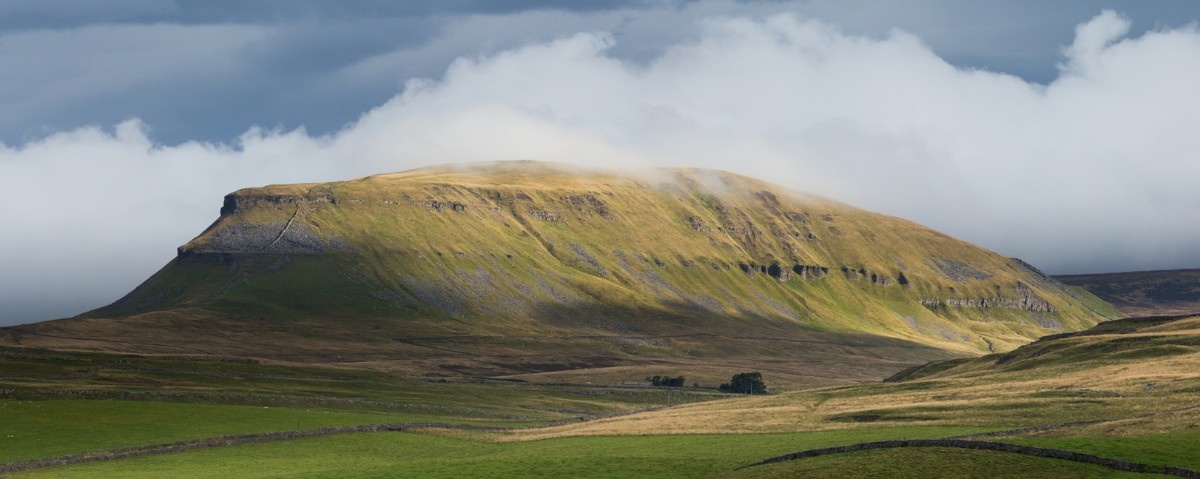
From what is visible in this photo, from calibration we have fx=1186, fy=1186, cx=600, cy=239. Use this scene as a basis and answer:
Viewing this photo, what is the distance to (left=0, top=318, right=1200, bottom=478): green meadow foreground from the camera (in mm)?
69438

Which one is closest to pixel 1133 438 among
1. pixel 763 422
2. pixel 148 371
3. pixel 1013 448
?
pixel 1013 448

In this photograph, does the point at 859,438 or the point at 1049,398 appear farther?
the point at 1049,398

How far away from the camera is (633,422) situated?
122 metres

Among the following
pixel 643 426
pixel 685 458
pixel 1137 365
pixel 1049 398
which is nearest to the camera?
pixel 685 458

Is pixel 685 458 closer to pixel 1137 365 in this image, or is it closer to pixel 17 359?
pixel 1137 365

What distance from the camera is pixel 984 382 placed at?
136 m

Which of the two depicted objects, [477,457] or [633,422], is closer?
[477,457]

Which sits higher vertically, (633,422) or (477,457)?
(477,457)

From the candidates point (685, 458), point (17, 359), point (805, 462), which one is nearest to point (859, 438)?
point (685, 458)

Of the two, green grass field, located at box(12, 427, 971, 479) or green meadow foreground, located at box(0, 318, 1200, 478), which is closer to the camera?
green meadow foreground, located at box(0, 318, 1200, 478)

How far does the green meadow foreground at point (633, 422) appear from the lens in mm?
69438

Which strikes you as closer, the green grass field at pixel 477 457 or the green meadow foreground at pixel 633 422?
the green meadow foreground at pixel 633 422

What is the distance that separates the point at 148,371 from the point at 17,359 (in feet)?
66.9

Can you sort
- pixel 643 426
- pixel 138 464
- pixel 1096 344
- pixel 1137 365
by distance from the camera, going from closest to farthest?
pixel 138 464 → pixel 643 426 → pixel 1137 365 → pixel 1096 344
